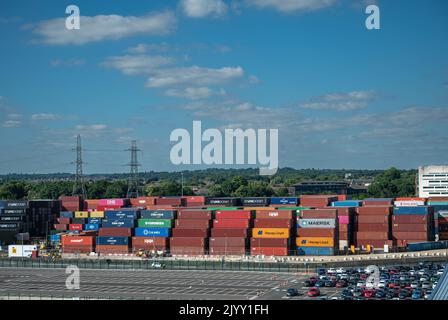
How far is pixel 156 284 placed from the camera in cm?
2323

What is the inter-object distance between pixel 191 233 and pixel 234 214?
106 inches

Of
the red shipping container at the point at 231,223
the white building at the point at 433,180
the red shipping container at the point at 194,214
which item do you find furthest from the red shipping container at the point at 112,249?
the white building at the point at 433,180

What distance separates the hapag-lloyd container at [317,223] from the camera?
3228 cm

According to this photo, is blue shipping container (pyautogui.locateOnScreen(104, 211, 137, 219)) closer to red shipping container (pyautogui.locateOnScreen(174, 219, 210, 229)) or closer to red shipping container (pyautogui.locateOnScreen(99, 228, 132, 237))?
red shipping container (pyautogui.locateOnScreen(99, 228, 132, 237))

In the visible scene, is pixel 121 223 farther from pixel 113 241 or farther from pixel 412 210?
pixel 412 210

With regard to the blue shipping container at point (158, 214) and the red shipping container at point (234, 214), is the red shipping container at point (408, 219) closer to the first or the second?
the red shipping container at point (234, 214)

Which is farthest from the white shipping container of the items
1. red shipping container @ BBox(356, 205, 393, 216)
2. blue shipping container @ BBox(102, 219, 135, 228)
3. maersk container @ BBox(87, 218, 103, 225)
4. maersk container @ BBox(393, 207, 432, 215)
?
maersk container @ BBox(393, 207, 432, 215)

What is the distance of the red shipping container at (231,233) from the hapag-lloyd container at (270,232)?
1.46 ft

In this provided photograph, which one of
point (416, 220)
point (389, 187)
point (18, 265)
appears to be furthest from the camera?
point (389, 187)
